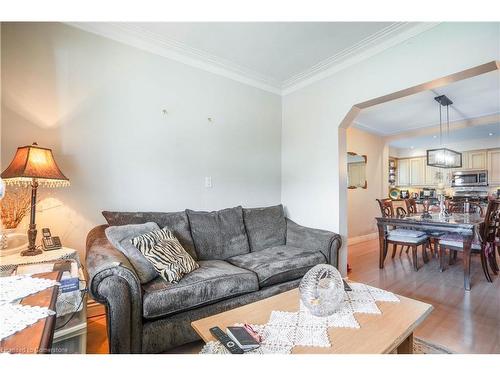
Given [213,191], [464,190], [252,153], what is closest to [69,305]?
[213,191]

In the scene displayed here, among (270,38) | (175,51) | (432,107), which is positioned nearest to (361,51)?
(270,38)

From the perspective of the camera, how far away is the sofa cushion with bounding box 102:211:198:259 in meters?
2.03

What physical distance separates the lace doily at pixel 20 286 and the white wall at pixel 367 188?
471 cm

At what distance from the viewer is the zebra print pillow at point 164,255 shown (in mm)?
1677

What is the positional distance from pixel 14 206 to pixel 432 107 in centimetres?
533

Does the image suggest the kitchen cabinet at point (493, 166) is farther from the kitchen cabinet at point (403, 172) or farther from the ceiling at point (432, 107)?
the ceiling at point (432, 107)

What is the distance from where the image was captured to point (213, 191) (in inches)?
113

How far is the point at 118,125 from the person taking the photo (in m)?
2.29

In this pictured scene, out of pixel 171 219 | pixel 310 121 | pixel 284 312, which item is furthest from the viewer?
pixel 310 121

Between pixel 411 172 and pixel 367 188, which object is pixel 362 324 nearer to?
pixel 367 188
